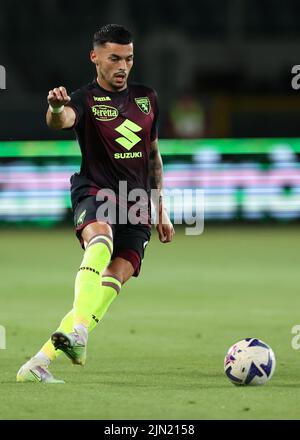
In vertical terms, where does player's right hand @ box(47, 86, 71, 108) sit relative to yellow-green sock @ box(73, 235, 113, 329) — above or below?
above

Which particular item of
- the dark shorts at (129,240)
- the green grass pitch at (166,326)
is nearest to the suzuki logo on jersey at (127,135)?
the dark shorts at (129,240)

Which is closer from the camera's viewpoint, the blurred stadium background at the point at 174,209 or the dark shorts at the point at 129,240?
the blurred stadium background at the point at 174,209

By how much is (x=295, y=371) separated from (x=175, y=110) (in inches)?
591

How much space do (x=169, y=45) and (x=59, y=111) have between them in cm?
2367

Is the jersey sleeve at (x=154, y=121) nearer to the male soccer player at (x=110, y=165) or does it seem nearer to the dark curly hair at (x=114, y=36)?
the male soccer player at (x=110, y=165)

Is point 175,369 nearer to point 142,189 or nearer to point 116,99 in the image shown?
point 142,189

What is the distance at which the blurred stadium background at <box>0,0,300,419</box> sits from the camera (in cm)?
689

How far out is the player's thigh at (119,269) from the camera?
23.1 ft

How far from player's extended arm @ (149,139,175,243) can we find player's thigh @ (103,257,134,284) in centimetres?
32
